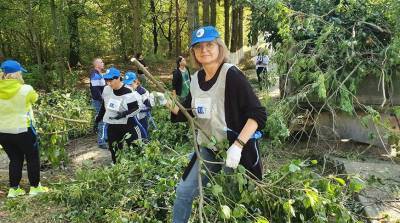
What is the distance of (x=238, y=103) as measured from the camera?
305 centimetres

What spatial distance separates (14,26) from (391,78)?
47.1ft

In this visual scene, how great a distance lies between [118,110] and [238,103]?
3225mm

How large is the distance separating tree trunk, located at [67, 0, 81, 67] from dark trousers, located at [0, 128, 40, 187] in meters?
12.3

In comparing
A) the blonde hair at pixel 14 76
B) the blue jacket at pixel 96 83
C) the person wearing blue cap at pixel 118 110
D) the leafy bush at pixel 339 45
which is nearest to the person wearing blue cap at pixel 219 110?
the person wearing blue cap at pixel 118 110

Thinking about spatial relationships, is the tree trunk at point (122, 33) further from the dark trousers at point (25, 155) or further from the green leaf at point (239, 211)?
the green leaf at point (239, 211)

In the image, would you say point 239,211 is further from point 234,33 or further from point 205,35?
point 234,33

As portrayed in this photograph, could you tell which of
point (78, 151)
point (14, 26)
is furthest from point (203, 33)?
point (14, 26)

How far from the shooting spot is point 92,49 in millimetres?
22125

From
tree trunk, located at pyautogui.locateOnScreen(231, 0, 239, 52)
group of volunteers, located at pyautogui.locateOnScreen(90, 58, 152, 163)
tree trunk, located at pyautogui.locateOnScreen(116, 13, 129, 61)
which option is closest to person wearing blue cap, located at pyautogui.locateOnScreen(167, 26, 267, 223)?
group of volunteers, located at pyautogui.locateOnScreen(90, 58, 152, 163)

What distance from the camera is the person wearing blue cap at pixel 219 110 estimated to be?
301 centimetres

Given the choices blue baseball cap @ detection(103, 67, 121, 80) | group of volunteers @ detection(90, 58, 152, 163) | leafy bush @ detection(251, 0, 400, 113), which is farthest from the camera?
leafy bush @ detection(251, 0, 400, 113)

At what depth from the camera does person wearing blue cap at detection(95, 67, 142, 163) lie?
5.97 m

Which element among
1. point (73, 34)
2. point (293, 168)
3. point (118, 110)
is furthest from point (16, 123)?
point (73, 34)

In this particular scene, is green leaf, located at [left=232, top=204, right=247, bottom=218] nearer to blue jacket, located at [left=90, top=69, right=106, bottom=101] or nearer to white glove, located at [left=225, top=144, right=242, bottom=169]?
white glove, located at [left=225, top=144, right=242, bottom=169]
